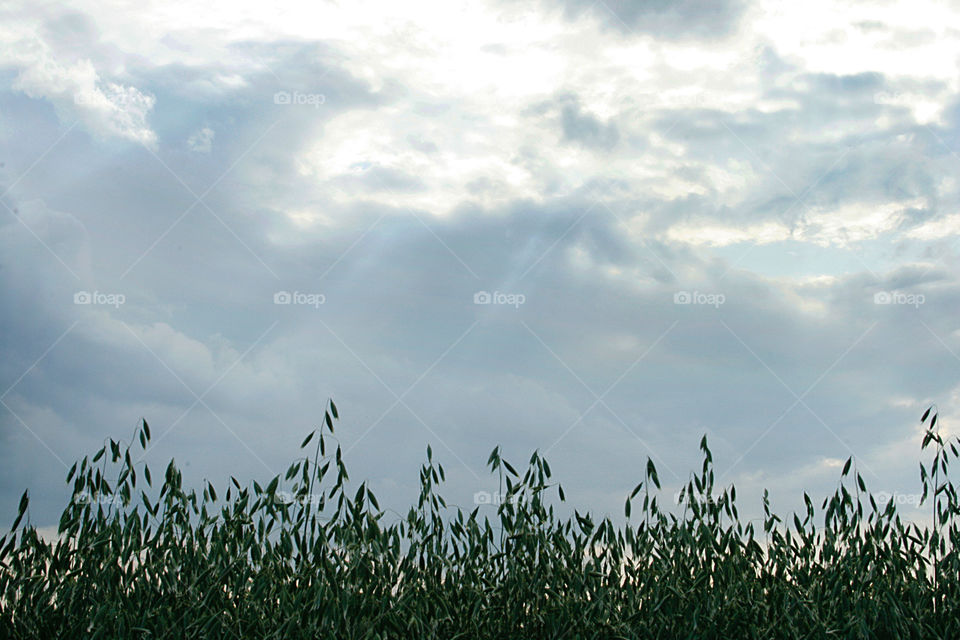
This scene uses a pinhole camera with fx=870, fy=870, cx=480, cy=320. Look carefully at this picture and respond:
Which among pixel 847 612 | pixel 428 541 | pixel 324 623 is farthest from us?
pixel 428 541

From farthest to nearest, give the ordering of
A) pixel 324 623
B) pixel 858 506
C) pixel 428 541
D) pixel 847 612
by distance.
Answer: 1. pixel 858 506
2. pixel 428 541
3. pixel 847 612
4. pixel 324 623

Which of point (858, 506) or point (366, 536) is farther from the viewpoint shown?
Result: point (858, 506)

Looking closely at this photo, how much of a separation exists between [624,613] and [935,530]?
3110mm

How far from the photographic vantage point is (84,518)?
7.98 metres

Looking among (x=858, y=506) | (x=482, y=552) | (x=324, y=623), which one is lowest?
(x=324, y=623)

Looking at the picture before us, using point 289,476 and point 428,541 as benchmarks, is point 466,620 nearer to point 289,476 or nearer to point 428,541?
point 428,541

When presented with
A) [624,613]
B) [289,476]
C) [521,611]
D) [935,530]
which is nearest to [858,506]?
[935,530]

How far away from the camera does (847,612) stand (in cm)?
715

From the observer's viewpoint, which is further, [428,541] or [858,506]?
[858,506]

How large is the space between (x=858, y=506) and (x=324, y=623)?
5.07 m

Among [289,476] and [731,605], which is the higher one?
[289,476]

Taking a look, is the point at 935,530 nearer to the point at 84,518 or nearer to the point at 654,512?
the point at 654,512

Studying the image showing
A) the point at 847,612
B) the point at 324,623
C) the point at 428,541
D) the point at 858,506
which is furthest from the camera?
the point at 858,506

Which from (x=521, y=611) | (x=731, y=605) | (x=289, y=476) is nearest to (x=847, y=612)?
(x=731, y=605)
